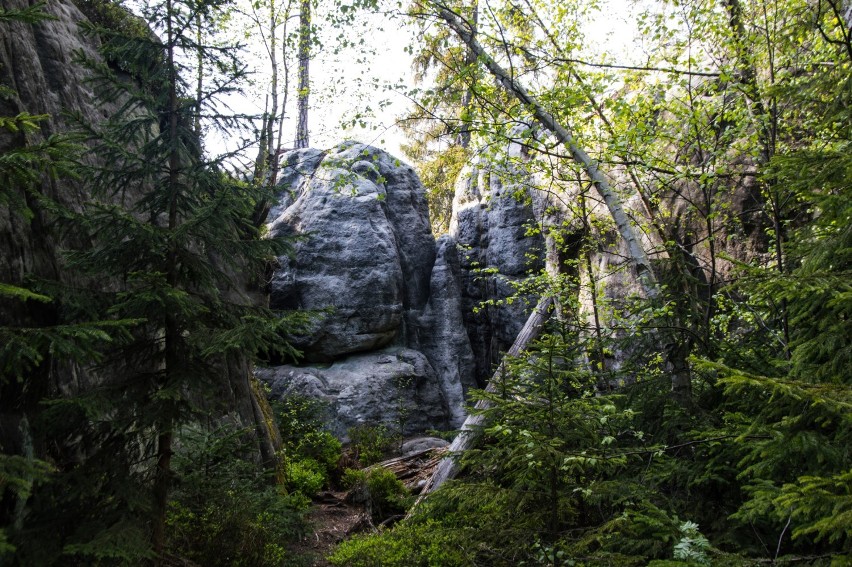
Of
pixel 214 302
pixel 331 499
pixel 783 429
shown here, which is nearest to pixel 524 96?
pixel 214 302

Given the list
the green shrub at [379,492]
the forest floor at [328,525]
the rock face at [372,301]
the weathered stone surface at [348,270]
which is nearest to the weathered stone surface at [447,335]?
the rock face at [372,301]

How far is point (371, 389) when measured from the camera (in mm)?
13102

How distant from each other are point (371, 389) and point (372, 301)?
2.54 metres

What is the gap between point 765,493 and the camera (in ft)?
6.53

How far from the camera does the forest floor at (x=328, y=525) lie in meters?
6.27

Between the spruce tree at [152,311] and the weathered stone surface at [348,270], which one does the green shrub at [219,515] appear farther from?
the weathered stone surface at [348,270]

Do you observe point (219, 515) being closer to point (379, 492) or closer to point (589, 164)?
point (379, 492)

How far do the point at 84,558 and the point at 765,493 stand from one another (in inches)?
156

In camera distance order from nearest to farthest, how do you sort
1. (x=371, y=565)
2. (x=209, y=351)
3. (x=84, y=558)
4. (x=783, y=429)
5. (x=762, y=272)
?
(x=783, y=429) → (x=762, y=272) → (x=84, y=558) → (x=209, y=351) → (x=371, y=565)

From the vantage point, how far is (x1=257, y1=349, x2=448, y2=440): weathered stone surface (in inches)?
497

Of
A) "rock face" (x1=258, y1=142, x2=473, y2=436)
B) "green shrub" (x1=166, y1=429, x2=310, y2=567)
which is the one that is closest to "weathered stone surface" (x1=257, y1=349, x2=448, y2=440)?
"rock face" (x1=258, y1=142, x2=473, y2=436)

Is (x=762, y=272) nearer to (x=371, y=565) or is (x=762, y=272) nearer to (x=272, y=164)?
(x=371, y=565)

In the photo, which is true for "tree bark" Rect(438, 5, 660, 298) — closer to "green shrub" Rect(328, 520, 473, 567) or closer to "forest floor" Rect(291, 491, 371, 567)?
"green shrub" Rect(328, 520, 473, 567)

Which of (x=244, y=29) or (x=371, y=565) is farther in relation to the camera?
(x=244, y=29)
